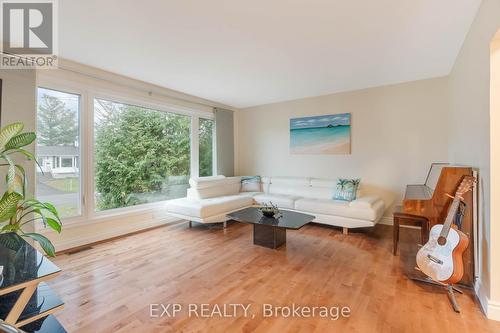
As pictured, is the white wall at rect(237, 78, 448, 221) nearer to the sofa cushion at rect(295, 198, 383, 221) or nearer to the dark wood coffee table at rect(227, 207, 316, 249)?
the sofa cushion at rect(295, 198, 383, 221)

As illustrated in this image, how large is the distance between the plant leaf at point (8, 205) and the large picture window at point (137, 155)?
1.95 metres

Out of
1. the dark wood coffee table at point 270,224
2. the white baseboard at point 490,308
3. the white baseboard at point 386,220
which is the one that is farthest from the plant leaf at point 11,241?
the white baseboard at point 386,220

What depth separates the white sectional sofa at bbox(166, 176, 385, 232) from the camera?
12.1 ft

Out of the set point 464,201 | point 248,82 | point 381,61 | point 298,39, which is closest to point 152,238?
point 248,82

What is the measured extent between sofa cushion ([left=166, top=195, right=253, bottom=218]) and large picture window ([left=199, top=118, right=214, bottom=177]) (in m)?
1.21

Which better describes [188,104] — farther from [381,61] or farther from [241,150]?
[381,61]

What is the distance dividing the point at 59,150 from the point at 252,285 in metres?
3.05

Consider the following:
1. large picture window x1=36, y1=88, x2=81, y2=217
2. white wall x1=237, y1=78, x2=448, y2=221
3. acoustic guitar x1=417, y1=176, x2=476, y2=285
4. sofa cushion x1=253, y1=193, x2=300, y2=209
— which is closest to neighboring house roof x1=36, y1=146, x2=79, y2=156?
large picture window x1=36, y1=88, x2=81, y2=217

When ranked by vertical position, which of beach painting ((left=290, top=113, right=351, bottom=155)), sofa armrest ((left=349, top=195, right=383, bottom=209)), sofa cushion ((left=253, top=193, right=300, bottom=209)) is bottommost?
sofa cushion ((left=253, top=193, right=300, bottom=209))

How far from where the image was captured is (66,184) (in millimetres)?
3271

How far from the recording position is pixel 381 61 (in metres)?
3.16

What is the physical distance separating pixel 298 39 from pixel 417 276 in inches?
108

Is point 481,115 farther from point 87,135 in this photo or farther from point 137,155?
point 87,135

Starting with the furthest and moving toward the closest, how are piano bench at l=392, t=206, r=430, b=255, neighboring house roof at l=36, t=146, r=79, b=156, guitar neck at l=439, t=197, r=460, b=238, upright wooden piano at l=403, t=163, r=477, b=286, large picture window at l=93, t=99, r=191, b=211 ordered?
large picture window at l=93, t=99, r=191, b=211, neighboring house roof at l=36, t=146, r=79, b=156, piano bench at l=392, t=206, r=430, b=255, upright wooden piano at l=403, t=163, r=477, b=286, guitar neck at l=439, t=197, r=460, b=238
